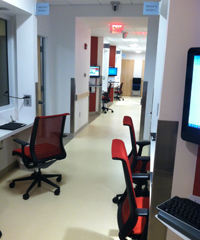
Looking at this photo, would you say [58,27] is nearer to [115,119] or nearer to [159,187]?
[115,119]

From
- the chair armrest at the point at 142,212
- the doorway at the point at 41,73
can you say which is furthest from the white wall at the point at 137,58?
the chair armrest at the point at 142,212

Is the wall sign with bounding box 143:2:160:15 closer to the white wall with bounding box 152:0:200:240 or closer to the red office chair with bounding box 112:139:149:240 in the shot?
the white wall with bounding box 152:0:200:240

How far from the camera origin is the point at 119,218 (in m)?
1.69

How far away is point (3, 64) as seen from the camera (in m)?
3.53

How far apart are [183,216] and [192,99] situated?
593 mm

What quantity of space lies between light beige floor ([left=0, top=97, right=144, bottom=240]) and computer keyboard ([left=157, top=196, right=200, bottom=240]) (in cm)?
134

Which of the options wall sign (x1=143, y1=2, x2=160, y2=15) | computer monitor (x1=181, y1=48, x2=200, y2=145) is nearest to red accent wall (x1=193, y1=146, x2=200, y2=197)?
computer monitor (x1=181, y1=48, x2=200, y2=145)

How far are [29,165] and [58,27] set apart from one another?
345 cm

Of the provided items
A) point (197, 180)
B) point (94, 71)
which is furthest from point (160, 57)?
point (94, 71)

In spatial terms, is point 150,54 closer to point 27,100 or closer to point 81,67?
point 81,67

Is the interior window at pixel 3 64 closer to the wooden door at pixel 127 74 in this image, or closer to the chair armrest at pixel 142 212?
the chair armrest at pixel 142 212

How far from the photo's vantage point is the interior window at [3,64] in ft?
11.4

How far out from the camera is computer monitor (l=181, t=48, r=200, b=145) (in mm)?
1204

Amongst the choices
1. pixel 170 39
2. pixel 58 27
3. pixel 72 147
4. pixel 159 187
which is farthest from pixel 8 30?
pixel 159 187
